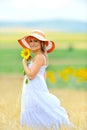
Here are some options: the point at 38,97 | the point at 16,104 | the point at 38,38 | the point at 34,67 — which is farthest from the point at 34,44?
the point at 16,104

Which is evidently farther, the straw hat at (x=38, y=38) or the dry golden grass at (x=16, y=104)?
the dry golden grass at (x=16, y=104)

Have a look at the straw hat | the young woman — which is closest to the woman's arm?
the young woman

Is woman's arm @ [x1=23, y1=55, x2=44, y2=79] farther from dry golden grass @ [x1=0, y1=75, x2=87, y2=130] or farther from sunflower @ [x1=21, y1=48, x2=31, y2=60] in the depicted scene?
dry golden grass @ [x1=0, y1=75, x2=87, y2=130]

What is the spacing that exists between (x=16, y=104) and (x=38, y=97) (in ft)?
2.41

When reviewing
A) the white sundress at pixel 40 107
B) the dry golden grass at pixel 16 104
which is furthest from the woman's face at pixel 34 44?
the dry golden grass at pixel 16 104

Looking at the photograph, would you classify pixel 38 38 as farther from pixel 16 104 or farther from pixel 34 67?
pixel 16 104

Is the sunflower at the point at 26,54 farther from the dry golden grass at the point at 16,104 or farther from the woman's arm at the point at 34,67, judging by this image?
the dry golden grass at the point at 16,104

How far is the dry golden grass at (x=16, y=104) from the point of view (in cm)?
468

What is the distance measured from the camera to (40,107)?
4438mm

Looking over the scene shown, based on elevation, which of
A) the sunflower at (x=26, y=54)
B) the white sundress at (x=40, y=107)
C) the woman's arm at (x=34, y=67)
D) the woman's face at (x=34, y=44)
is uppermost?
the woman's face at (x=34, y=44)

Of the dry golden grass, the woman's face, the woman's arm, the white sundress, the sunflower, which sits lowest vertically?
the dry golden grass

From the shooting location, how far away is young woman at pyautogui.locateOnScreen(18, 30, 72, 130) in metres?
4.43

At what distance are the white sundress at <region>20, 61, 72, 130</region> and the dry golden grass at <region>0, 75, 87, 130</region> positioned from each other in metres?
0.12

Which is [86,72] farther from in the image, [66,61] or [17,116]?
[66,61]
